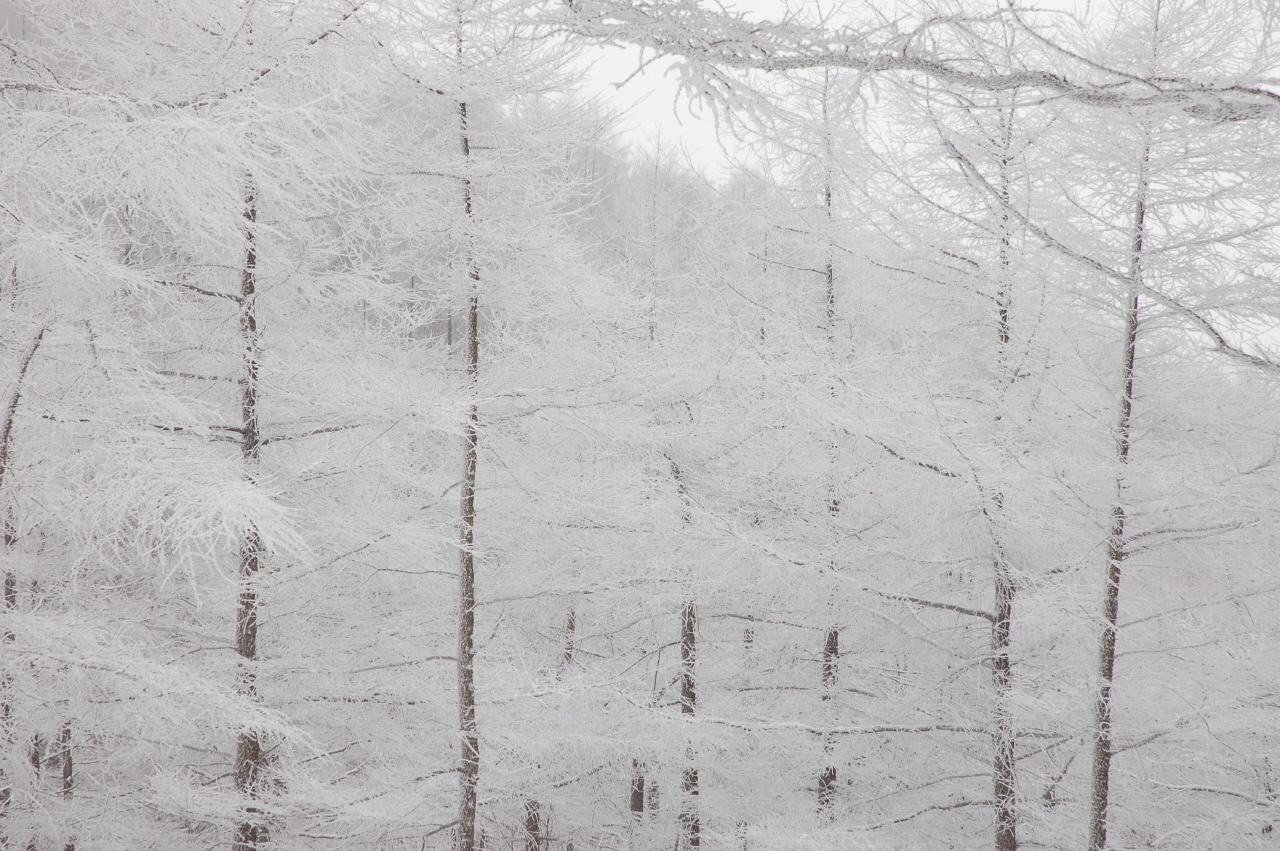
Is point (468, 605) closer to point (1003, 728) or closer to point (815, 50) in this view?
point (1003, 728)

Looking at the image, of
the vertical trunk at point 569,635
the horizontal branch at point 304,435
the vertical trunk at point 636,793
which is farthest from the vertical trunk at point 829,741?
the horizontal branch at point 304,435

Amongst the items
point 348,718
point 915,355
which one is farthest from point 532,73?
point 348,718

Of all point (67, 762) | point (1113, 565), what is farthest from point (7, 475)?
point (1113, 565)

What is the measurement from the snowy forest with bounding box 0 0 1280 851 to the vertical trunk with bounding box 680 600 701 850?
0.08 m

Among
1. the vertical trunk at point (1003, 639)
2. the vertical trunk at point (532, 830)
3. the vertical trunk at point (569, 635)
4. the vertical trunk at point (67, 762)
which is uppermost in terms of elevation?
the vertical trunk at point (1003, 639)

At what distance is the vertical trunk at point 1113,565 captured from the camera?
14.5 ft

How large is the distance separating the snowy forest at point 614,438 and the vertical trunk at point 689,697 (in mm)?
83

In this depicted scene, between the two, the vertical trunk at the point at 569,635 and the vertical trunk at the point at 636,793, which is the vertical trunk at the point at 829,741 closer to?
the vertical trunk at the point at 636,793

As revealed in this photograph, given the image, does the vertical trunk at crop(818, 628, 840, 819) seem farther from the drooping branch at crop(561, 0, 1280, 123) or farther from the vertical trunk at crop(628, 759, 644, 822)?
the drooping branch at crop(561, 0, 1280, 123)

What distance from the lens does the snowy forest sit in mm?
4090

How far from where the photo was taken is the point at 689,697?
7.55 m

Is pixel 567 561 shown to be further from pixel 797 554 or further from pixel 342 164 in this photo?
pixel 342 164

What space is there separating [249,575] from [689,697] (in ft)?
14.4

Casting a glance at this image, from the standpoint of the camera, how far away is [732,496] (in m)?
6.73
